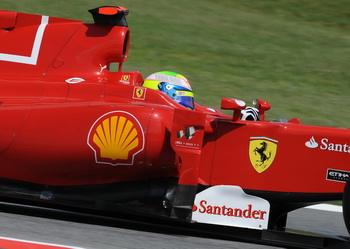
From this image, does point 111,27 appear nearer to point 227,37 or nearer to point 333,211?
point 333,211

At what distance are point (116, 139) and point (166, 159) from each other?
14.6 inches

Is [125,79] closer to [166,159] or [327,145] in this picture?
[166,159]

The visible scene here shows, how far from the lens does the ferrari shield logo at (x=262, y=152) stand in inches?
166

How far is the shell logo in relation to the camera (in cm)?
411

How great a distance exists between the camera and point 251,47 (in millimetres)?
10766

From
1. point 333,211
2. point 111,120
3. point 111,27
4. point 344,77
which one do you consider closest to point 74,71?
point 111,27

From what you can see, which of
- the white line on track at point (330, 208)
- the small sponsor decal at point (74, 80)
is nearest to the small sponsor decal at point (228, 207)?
the small sponsor decal at point (74, 80)

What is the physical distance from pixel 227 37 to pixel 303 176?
7.18m

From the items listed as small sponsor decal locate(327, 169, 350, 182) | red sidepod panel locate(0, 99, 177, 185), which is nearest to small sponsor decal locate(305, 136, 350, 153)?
small sponsor decal locate(327, 169, 350, 182)

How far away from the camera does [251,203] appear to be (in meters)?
4.27

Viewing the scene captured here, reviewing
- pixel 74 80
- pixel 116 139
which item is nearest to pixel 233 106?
pixel 116 139

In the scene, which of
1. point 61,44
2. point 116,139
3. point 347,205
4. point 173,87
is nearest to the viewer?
point 347,205

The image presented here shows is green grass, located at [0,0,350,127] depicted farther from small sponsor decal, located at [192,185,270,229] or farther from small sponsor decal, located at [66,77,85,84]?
small sponsor decal, located at [192,185,270,229]

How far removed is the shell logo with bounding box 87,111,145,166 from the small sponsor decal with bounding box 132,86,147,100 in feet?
1.37
